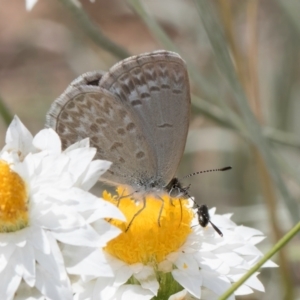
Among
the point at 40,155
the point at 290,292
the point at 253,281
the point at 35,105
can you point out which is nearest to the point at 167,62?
the point at 40,155

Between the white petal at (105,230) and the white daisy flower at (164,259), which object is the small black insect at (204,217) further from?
the white petal at (105,230)

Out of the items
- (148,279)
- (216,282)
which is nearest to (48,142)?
A: (148,279)

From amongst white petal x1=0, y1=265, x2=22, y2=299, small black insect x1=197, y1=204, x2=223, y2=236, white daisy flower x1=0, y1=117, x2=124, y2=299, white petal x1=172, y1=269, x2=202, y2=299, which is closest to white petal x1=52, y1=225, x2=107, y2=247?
white daisy flower x1=0, y1=117, x2=124, y2=299

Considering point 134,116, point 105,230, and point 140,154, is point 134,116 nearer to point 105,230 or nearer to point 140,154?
point 140,154

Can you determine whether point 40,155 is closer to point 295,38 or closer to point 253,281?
point 253,281

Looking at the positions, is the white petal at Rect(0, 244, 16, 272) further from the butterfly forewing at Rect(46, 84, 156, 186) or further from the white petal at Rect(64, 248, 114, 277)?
the butterfly forewing at Rect(46, 84, 156, 186)

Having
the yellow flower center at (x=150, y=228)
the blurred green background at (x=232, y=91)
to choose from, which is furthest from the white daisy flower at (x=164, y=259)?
the blurred green background at (x=232, y=91)

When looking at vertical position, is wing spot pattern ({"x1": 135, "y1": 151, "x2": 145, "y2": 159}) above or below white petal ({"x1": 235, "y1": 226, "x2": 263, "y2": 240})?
above

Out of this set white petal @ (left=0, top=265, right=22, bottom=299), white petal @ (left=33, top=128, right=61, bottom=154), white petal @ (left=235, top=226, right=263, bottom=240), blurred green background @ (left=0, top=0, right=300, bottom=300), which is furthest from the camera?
blurred green background @ (left=0, top=0, right=300, bottom=300)
